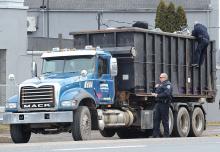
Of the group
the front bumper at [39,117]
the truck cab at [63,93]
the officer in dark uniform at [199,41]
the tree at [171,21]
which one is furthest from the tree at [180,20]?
the front bumper at [39,117]

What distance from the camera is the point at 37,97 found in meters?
21.6

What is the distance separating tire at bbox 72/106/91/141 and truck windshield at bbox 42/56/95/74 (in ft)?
5.30

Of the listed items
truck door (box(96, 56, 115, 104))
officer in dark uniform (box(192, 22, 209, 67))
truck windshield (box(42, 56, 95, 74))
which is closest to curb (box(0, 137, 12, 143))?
truck windshield (box(42, 56, 95, 74))

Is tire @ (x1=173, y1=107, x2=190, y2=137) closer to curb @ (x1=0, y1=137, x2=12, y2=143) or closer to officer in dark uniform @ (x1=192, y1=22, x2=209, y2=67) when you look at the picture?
officer in dark uniform @ (x1=192, y1=22, x2=209, y2=67)

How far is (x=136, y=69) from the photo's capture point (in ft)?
79.9

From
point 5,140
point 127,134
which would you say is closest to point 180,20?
point 127,134

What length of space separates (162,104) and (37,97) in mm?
4742

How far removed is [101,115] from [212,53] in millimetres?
7825

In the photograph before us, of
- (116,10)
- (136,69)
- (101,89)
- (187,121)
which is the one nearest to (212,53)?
(187,121)

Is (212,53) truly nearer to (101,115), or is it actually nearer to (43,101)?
(101,115)

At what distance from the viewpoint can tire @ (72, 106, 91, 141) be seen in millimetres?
21125

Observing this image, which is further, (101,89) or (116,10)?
(116,10)

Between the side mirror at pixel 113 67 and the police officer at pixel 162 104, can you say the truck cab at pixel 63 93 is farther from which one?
the police officer at pixel 162 104

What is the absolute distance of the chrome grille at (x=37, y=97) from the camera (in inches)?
843
